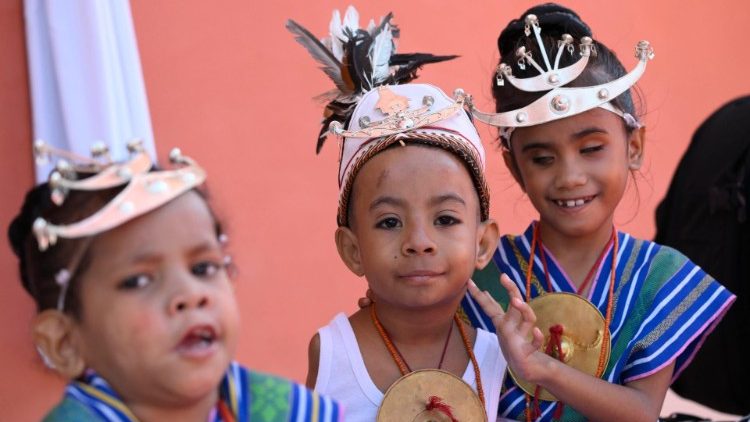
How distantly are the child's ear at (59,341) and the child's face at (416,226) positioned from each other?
872 mm

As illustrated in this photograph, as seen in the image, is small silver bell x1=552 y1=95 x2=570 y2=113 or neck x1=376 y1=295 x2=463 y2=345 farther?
small silver bell x1=552 y1=95 x2=570 y2=113

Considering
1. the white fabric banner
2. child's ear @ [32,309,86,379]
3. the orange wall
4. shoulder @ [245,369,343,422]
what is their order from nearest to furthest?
1. child's ear @ [32,309,86,379]
2. shoulder @ [245,369,343,422]
3. the white fabric banner
4. the orange wall

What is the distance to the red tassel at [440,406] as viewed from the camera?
108 inches

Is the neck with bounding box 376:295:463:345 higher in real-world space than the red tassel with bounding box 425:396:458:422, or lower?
higher

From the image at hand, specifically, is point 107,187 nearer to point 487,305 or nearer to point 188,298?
point 188,298

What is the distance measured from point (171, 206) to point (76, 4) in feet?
5.81

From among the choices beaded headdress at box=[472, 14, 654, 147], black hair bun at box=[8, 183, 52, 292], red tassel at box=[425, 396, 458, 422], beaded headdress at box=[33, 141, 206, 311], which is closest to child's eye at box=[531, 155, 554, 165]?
beaded headdress at box=[472, 14, 654, 147]

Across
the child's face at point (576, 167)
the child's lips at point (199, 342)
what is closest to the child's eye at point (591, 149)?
the child's face at point (576, 167)

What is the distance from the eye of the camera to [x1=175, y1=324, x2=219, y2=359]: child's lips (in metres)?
2.03

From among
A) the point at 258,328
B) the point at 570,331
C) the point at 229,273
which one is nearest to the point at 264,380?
the point at 229,273

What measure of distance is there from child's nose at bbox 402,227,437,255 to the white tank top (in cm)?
32

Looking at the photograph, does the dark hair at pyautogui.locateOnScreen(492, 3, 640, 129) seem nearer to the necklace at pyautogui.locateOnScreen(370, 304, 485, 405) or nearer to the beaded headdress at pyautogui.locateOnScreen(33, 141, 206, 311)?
the necklace at pyautogui.locateOnScreen(370, 304, 485, 405)

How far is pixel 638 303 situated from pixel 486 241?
49cm

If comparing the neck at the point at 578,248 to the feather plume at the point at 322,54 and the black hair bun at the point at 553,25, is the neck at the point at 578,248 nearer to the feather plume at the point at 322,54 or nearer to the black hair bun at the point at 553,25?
the black hair bun at the point at 553,25
